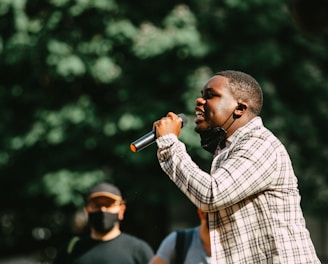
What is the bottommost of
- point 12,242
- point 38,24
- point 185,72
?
point 12,242

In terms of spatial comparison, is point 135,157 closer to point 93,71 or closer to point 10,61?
point 93,71

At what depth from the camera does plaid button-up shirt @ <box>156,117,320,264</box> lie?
343 centimetres

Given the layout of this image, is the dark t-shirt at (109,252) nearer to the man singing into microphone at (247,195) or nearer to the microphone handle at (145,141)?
the microphone handle at (145,141)

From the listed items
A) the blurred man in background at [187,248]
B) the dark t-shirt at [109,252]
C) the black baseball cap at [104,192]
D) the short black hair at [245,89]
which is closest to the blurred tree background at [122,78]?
the black baseball cap at [104,192]

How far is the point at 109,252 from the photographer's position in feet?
22.4

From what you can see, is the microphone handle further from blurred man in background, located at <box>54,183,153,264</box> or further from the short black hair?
blurred man in background, located at <box>54,183,153,264</box>

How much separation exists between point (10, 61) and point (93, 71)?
4.85 feet

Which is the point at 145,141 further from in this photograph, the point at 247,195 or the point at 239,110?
the point at 247,195

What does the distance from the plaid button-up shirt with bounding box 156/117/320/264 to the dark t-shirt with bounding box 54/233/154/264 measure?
10.5 feet

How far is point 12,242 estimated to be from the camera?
1856 centimetres

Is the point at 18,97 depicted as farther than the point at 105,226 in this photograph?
Yes

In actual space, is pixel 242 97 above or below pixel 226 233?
above

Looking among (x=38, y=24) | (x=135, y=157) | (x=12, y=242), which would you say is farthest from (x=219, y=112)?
(x=12, y=242)

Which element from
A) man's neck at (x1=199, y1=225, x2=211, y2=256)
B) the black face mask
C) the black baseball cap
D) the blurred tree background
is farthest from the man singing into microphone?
the blurred tree background
